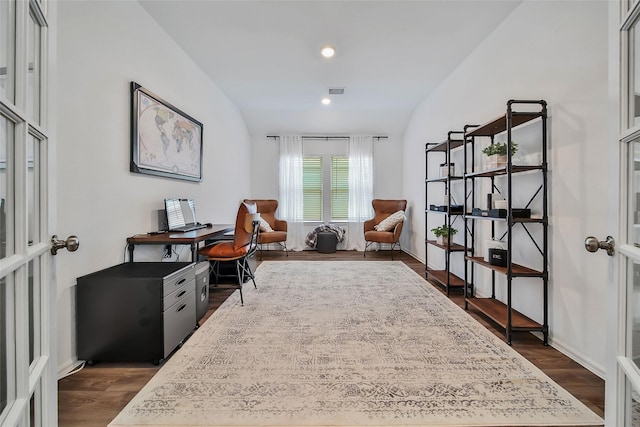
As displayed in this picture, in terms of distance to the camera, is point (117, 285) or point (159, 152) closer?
point (117, 285)

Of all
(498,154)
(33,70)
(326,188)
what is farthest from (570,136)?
(326,188)

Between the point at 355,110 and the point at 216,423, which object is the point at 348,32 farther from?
the point at 216,423

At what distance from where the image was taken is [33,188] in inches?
31.2

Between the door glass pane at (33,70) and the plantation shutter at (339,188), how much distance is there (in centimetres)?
569

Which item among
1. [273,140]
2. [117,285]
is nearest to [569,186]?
[117,285]

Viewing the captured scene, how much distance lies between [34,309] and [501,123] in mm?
2952

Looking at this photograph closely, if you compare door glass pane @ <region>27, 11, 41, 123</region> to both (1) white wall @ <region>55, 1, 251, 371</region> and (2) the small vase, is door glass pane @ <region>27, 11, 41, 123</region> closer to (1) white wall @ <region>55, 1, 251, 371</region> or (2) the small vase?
(1) white wall @ <region>55, 1, 251, 371</region>

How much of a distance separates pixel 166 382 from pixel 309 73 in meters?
3.64

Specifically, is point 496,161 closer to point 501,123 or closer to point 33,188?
point 501,123

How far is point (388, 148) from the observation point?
249 inches

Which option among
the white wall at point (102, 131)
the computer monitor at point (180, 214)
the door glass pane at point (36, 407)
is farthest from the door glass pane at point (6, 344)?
the computer monitor at point (180, 214)

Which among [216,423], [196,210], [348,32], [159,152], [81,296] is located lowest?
[216,423]

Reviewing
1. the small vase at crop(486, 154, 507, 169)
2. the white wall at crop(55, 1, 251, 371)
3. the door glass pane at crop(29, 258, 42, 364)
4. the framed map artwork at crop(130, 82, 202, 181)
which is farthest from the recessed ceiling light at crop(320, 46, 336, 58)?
the door glass pane at crop(29, 258, 42, 364)

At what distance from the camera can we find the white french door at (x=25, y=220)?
0.66m
